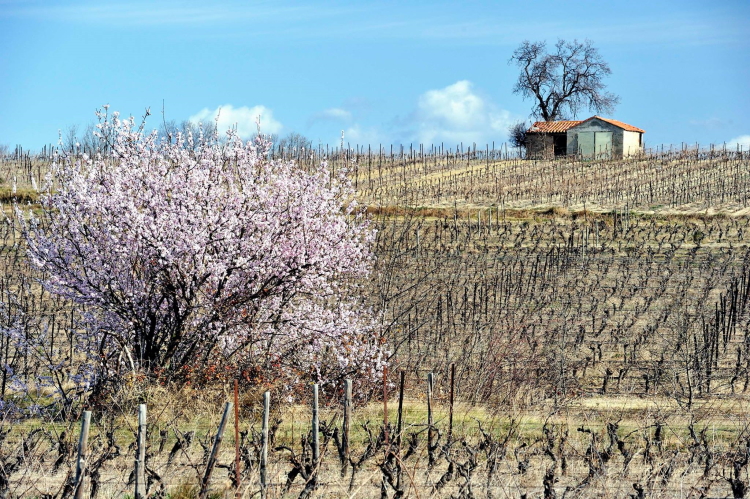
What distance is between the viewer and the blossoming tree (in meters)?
11.8

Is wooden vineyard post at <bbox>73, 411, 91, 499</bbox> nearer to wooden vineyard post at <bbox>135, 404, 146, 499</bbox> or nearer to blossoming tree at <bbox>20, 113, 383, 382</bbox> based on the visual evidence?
wooden vineyard post at <bbox>135, 404, 146, 499</bbox>

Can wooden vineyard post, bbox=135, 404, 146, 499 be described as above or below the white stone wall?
below

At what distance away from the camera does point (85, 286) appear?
39.3 feet

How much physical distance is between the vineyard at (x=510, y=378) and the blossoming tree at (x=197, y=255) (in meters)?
0.80

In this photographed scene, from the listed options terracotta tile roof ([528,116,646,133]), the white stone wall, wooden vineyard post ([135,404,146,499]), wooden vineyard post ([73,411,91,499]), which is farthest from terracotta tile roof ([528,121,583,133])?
wooden vineyard post ([73,411,91,499])

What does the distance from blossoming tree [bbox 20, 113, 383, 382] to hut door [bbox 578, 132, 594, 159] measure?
174 feet

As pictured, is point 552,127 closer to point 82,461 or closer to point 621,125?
point 621,125

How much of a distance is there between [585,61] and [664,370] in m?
66.1

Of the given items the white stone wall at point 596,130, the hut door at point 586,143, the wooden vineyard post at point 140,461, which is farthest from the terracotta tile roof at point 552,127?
the wooden vineyard post at point 140,461

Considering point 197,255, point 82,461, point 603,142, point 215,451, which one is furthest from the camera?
point 603,142

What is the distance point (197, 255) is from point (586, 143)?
55.2 metres

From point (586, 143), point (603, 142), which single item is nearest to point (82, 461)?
point (586, 143)

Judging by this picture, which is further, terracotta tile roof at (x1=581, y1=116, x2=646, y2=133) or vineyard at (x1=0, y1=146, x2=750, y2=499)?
terracotta tile roof at (x1=581, y1=116, x2=646, y2=133)

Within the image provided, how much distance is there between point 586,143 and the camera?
6362 centimetres
